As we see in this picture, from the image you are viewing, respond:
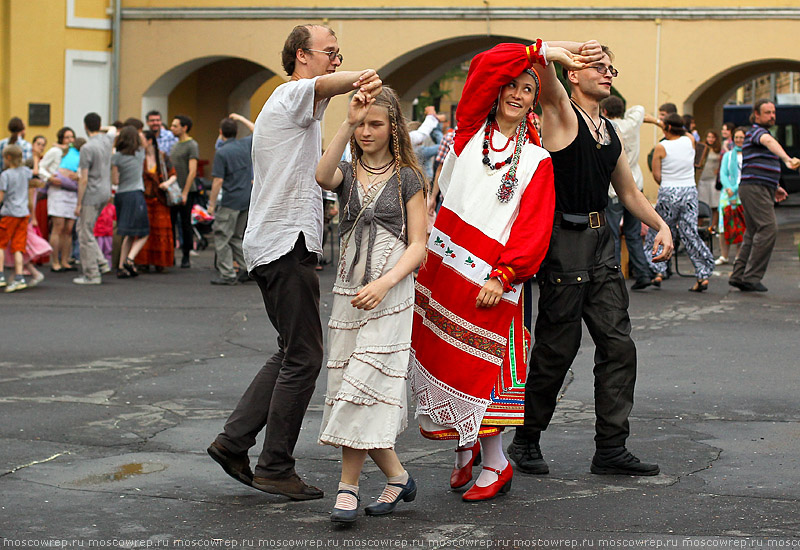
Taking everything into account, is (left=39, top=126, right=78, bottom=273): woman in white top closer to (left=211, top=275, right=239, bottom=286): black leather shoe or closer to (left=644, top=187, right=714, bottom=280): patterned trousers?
(left=211, top=275, right=239, bottom=286): black leather shoe

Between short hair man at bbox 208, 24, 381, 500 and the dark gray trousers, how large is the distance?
851cm

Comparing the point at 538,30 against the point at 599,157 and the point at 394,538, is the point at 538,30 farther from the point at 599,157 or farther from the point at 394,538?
the point at 394,538

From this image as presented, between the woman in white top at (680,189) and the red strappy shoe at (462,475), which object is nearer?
the red strappy shoe at (462,475)

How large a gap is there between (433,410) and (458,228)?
2.51 feet

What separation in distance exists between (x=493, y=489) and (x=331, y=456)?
3.69 feet

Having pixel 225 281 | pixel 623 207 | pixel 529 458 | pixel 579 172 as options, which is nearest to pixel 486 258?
pixel 579 172

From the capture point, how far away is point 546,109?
546cm

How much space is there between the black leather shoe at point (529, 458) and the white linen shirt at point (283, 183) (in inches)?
53.3

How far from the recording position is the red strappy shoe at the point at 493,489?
16.8ft

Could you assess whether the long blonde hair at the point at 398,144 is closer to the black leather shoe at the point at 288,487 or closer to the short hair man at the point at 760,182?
the black leather shoe at the point at 288,487

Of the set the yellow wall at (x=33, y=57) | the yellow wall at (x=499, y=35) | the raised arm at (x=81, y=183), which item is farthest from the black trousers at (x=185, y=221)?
the yellow wall at (x=33, y=57)

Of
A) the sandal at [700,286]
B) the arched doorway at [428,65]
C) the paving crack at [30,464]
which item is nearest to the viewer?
the paving crack at [30,464]

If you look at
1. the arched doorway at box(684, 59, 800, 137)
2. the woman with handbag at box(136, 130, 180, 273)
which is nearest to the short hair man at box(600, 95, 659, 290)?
the woman with handbag at box(136, 130, 180, 273)

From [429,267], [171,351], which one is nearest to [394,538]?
[429,267]
